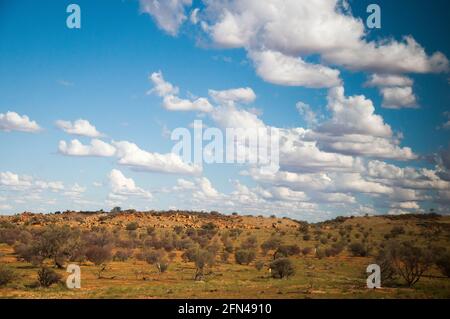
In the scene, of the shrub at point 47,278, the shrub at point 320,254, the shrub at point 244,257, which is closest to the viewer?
the shrub at point 47,278

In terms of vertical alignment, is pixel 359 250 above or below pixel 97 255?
below

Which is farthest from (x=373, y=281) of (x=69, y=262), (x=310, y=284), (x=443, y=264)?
(x=69, y=262)

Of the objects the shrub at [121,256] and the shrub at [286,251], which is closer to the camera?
the shrub at [121,256]

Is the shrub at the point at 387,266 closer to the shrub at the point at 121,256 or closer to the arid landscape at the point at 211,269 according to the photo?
the arid landscape at the point at 211,269

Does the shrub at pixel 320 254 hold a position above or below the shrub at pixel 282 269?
Result: below

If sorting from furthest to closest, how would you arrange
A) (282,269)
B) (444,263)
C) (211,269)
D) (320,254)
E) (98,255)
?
(320,254)
(98,255)
(211,269)
(444,263)
(282,269)

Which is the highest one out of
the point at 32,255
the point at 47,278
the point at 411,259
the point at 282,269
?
the point at 411,259

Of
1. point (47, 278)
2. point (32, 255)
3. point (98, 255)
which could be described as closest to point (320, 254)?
point (98, 255)

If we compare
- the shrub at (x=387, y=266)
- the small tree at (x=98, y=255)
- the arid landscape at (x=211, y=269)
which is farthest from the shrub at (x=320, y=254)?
the small tree at (x=98, y=255)

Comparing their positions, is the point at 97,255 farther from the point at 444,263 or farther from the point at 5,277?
the point at 444,263

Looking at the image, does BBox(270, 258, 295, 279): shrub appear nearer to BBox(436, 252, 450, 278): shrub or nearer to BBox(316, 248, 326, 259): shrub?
BBox(436, 252, 450, 278): shrub

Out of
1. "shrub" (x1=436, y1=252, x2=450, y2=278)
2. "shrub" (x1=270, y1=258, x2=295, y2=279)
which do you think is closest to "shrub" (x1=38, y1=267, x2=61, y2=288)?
"shrub" (x1=270, y1=258, x2=295, y2=279)

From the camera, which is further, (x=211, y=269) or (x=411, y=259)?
(x=211, y=269)
